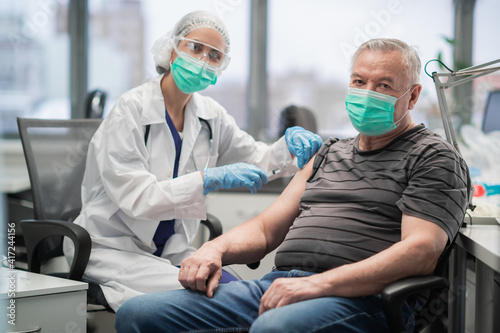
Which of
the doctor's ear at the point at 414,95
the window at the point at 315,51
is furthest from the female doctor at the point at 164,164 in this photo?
the window at the point at 315,51

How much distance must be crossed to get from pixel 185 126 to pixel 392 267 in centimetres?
93

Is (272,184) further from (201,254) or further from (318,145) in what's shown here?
(201,254)

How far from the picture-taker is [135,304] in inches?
47.6

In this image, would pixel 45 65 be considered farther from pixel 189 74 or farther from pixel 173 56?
pixel 189 74

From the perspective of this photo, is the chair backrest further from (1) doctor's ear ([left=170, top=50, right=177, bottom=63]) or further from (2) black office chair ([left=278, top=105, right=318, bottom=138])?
(2) black office chair ([left=278, top=105, right=318, bottom=138])

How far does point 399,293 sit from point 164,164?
3.04 ft

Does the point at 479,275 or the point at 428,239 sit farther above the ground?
the point at 428,239

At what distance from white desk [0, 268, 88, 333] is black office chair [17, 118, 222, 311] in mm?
124

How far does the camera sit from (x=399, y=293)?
1052mm

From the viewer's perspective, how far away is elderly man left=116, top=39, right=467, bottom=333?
1.14 meters

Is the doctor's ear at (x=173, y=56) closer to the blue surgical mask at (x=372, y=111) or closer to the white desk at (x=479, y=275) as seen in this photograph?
the blue surgical mask at (x=372, y=111)

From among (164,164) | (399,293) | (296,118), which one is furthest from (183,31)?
(399,293)

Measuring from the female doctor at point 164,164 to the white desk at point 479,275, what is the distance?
1.85ft

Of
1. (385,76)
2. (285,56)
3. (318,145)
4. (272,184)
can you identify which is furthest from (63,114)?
(385,76)
